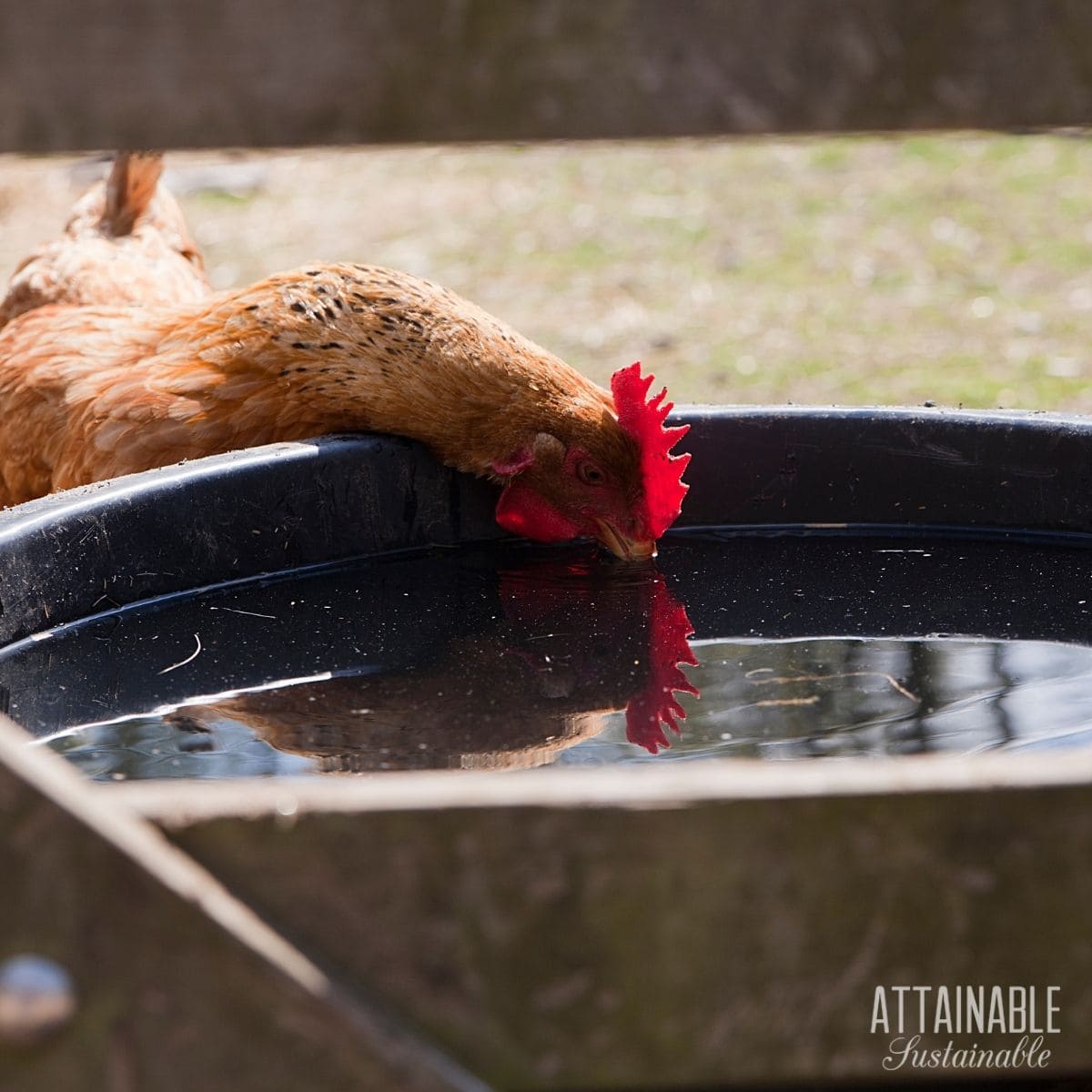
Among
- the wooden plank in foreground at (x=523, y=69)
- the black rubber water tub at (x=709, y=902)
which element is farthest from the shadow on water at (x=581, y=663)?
the wooden plank in foreground at (x=523, y=69)

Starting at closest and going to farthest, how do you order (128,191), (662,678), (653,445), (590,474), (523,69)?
1. (523,69)
2. (662,678)
3. (653,445)
4. (590,474)
5. (128,191)

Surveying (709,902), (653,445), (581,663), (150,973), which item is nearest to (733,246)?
(653,445)

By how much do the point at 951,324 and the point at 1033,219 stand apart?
1807 millimetres

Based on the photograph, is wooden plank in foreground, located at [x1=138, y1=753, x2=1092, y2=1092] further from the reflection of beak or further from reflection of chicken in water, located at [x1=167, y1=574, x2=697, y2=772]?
the reflection of beak

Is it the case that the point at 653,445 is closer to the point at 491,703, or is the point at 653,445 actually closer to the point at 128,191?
the point at 491,703

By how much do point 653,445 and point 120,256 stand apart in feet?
6.24

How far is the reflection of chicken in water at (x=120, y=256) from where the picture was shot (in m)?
4.00

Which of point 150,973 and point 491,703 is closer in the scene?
point 150,973

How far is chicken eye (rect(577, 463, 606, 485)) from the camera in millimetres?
3160

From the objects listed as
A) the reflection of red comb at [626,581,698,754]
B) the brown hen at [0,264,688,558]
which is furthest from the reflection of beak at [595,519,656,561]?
the reflection of red comb at [626,581,698,754]

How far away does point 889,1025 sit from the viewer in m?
1.27

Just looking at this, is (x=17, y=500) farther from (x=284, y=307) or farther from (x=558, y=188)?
(x=558, y=188)

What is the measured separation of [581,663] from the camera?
2.56 meters

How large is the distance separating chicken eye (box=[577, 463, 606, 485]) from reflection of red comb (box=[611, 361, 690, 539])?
4.0 inches
